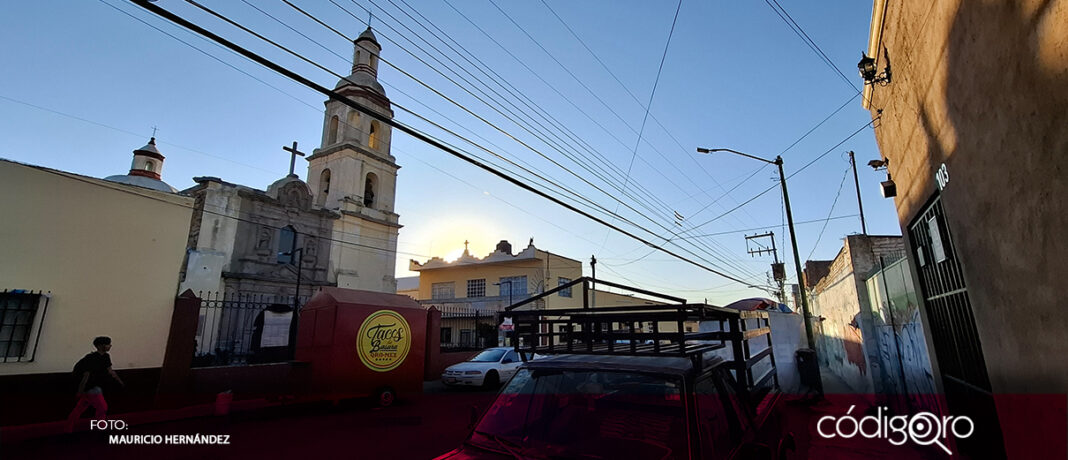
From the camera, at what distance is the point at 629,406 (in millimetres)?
3221

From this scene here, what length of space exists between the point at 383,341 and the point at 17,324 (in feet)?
21.9

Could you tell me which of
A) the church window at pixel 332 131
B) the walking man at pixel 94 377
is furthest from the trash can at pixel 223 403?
the church window at pixel 332 131

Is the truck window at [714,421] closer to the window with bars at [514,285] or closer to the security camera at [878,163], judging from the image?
the security camera at [878,163]

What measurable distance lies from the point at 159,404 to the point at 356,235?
21642mm

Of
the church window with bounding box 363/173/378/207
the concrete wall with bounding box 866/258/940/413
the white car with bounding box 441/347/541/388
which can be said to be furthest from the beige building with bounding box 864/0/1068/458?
the church window with bounding box 363/173/378/207

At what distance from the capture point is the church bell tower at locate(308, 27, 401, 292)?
29234mm

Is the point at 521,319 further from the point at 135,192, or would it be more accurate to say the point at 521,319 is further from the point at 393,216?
the point at 393,216

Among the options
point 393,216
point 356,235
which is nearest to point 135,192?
point 356,235

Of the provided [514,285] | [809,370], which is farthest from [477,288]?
[809,370]

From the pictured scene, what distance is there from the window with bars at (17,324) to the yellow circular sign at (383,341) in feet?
19.0

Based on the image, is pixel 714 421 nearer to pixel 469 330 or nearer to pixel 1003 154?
pixel 1003 154

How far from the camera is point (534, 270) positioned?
3231cm

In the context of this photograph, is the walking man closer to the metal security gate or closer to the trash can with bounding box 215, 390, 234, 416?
the trash can with bounding box 215, 390, 234, 416

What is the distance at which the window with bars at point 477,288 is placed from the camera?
3406cm
